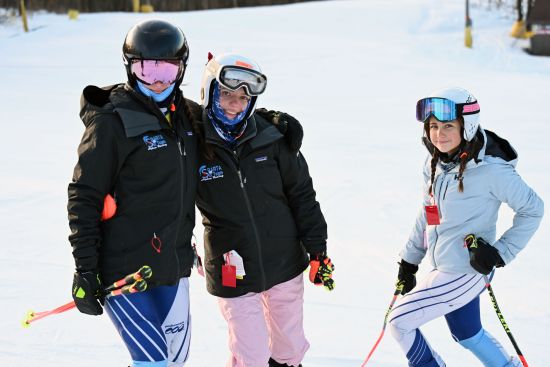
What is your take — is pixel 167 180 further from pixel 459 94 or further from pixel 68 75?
pixel 68 75

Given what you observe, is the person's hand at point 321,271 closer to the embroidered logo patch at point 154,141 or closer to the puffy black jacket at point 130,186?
the puffy black jacket at point 130,186

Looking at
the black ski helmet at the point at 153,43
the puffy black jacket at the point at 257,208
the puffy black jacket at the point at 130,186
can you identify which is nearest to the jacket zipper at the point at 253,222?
the puffy black jacket at the point at 257,208

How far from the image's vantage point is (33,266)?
249 inches

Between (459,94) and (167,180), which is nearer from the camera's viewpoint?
(167,180)

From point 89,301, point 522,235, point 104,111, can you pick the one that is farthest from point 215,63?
point 522,235

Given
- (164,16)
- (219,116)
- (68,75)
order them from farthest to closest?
(164,16) < (68,75) < (219,116)

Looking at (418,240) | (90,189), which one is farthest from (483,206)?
(90,189)

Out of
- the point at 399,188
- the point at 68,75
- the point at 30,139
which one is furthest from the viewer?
the point at 68,75

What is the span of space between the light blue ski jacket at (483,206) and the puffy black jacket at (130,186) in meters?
1.25

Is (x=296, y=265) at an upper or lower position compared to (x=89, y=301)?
lower

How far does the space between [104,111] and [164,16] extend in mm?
22972

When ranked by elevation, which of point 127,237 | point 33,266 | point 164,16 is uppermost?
point 127,237

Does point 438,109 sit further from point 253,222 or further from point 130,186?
point 130,186

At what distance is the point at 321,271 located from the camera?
400 cm
